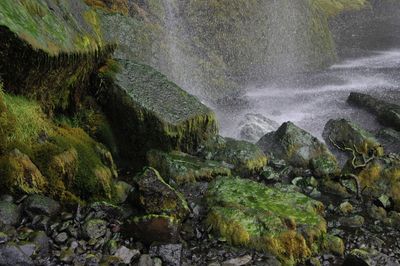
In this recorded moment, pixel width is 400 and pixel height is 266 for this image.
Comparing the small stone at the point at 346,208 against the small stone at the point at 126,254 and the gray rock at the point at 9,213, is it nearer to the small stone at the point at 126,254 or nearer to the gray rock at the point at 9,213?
the small stone at the point at 126,254

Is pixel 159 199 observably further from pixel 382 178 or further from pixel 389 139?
pixel 389 139

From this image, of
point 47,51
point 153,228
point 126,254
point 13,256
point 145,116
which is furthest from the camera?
point 145,116

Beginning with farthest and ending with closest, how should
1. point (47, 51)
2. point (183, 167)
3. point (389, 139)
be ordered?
1. point (389, 139)
2. point (183, 167)
3. point (47, 51)

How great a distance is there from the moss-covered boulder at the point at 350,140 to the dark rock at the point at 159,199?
7.15 meters

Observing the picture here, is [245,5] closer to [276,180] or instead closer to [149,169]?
[276,180]

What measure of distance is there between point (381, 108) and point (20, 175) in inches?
612

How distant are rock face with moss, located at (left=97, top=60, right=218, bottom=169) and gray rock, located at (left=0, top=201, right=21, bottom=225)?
446cm

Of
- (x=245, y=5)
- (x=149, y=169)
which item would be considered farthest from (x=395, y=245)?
(x=245, y=5)

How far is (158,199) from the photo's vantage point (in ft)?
27.2

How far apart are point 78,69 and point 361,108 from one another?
47.6 ft

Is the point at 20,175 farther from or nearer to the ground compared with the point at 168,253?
farther from the ground

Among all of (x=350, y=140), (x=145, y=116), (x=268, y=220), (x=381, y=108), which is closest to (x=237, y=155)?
(x=145, y=116)

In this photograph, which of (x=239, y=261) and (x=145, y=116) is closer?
(x=239, y=261)

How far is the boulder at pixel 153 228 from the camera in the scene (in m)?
7.44
